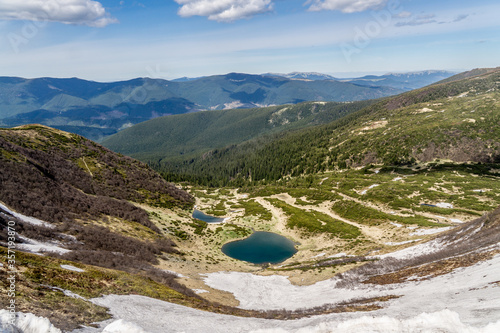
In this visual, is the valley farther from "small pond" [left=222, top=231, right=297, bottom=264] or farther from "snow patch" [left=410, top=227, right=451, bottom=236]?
"small pond" [left=222, top=231, right=297, bottom=264]

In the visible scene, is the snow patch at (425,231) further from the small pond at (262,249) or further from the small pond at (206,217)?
the small pond at (206,217)

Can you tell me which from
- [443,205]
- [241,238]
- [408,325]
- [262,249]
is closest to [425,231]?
[443,205]

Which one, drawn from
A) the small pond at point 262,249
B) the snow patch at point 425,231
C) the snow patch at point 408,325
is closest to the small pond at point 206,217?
the small pond at point 262,249

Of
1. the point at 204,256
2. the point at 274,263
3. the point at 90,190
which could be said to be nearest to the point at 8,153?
the point at 90,190

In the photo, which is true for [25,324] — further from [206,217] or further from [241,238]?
[206,217]

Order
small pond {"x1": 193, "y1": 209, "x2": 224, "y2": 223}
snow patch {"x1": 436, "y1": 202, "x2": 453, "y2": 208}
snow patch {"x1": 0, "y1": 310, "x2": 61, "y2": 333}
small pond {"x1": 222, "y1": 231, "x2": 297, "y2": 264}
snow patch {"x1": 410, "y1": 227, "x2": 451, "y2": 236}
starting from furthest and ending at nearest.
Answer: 1. small pond {"x1": 193, "y1": 209, "x2": 224, "y2": 223}
2. snow patch {"x1": 436, "y1": 202, "x2": 453, "y2": 208}
3. small pond {"x1": 222, "y1": 231, "x2": 297, "y2": 264}
4. snow patch {"x1": 410, "y1": 227, "x2": 451, "y2": 236}
5. snow patch {"x1": 0, "y1": 310, "x2": 61, "y2": 333}

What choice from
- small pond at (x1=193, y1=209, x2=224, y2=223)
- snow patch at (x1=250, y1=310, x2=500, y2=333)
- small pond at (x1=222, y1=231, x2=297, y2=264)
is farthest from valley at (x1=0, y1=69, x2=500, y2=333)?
small pond at (x1=193, y1=209, x2=224, y2=223)

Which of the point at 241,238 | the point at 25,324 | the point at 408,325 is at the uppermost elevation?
the point at 25,324
